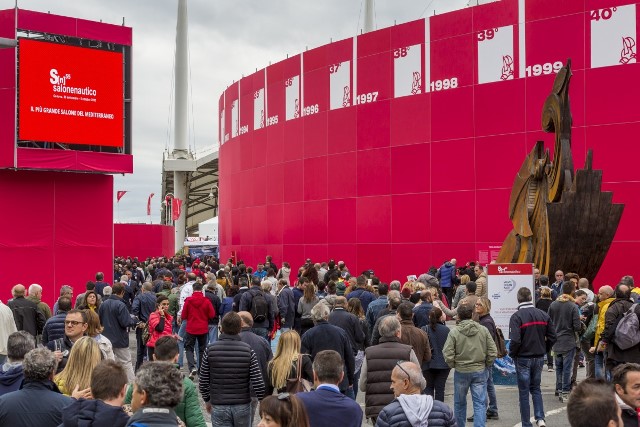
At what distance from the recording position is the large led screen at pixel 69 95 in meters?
21.9

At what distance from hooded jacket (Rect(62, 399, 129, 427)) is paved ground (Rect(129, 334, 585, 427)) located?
17.7 feet

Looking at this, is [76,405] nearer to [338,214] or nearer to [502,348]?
[502,348]

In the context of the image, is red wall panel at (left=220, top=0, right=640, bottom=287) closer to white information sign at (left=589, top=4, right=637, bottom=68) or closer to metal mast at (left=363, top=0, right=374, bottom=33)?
white information sign at (left=589, top=4, right=637, bottom=68)

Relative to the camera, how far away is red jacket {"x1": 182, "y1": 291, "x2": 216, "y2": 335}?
13.3 m

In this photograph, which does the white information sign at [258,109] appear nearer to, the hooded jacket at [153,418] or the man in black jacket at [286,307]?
the man in black jacket at [286,307]

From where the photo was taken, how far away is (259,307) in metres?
13.0

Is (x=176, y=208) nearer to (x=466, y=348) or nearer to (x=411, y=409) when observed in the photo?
(x=466, y=348)

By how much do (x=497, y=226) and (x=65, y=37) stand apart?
13.8 m

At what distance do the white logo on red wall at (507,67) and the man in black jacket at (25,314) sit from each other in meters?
16.8

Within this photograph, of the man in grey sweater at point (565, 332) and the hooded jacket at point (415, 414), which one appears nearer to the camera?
the hooded jacket at point (415, 414)

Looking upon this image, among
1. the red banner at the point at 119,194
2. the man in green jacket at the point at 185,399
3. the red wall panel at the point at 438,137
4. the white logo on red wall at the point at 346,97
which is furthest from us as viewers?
the red banner at the point at 119,194

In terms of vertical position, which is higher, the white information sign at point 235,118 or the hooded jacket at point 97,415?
the white information sign at point 235,118

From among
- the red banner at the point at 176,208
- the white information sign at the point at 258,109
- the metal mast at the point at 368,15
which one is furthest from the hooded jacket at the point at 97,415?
the red banner at the point at 176,208

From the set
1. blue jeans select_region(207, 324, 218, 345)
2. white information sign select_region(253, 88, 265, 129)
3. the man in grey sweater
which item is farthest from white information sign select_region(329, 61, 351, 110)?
the man in grey sweater
